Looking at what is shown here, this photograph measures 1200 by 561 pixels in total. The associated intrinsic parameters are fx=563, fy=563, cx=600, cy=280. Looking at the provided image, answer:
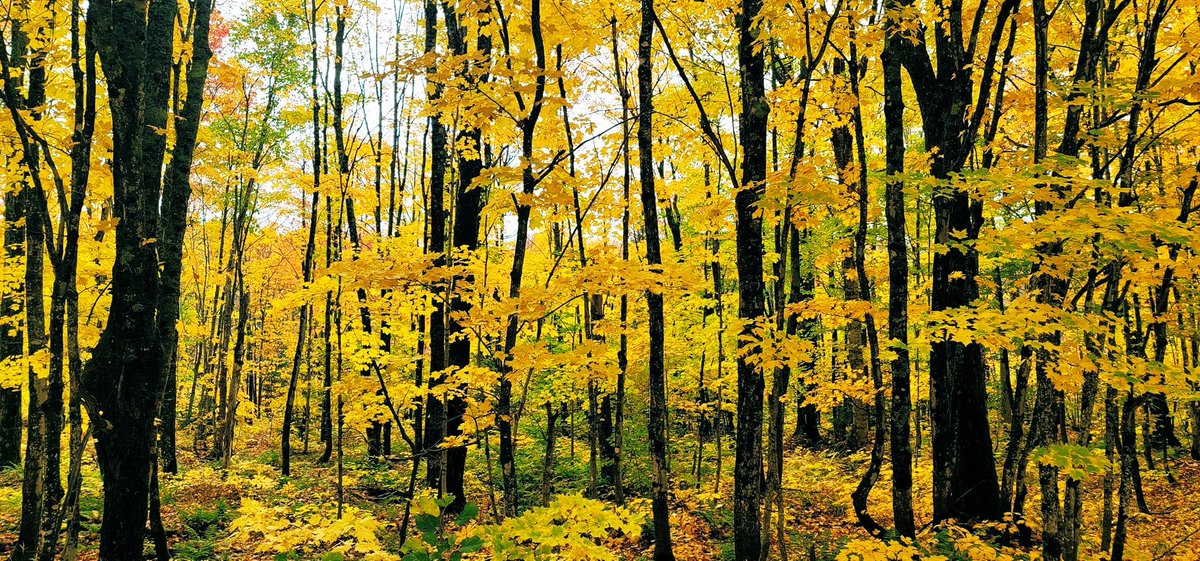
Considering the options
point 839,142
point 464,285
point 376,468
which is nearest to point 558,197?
point 464,285

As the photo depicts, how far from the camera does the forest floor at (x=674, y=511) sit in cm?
736

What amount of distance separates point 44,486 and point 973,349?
1006cm

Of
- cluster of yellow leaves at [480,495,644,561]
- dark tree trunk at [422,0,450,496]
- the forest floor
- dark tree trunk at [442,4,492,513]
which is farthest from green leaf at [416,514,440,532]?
dark tree trunk at [442,4,492,513]

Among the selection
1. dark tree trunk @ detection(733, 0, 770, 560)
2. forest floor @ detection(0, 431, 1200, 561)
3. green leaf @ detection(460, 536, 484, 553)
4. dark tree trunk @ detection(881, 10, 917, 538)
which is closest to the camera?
green leaf @ detection(460, 536, 484, 553)

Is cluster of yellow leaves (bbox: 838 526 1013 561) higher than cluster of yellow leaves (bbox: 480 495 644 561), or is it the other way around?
cluster of yellow leaves (bbox: 480 495 644 561)

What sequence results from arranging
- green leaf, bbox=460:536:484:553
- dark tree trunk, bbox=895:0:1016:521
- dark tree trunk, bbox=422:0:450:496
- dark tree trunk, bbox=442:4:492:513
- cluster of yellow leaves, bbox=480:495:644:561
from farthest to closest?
dark tree trunk, bbox=442:4:492:513, dark tree trunk, bbox=422:0:450:496, dark tree trunk, bbox=895:0:1016:521, cluster of yellow leaves, bbox=480:495:644:561, green leaf, bbox=460:536:484:553

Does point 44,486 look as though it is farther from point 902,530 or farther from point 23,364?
point 902,530

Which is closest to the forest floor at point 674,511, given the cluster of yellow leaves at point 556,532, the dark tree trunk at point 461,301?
the dark tree trunk at point 461,301

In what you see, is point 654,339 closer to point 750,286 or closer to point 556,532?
point 750,286

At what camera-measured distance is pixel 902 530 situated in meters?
5.66

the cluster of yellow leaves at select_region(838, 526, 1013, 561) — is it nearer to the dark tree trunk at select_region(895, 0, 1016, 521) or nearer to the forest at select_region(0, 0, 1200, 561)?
the forest at select_region(0, 0, 1200, 561)

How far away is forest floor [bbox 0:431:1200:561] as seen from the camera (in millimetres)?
7365

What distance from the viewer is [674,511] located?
9.56m

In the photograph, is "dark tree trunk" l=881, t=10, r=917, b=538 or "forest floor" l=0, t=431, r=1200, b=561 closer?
"dark tree trunk" l=881, t=10, r=917, b=538
